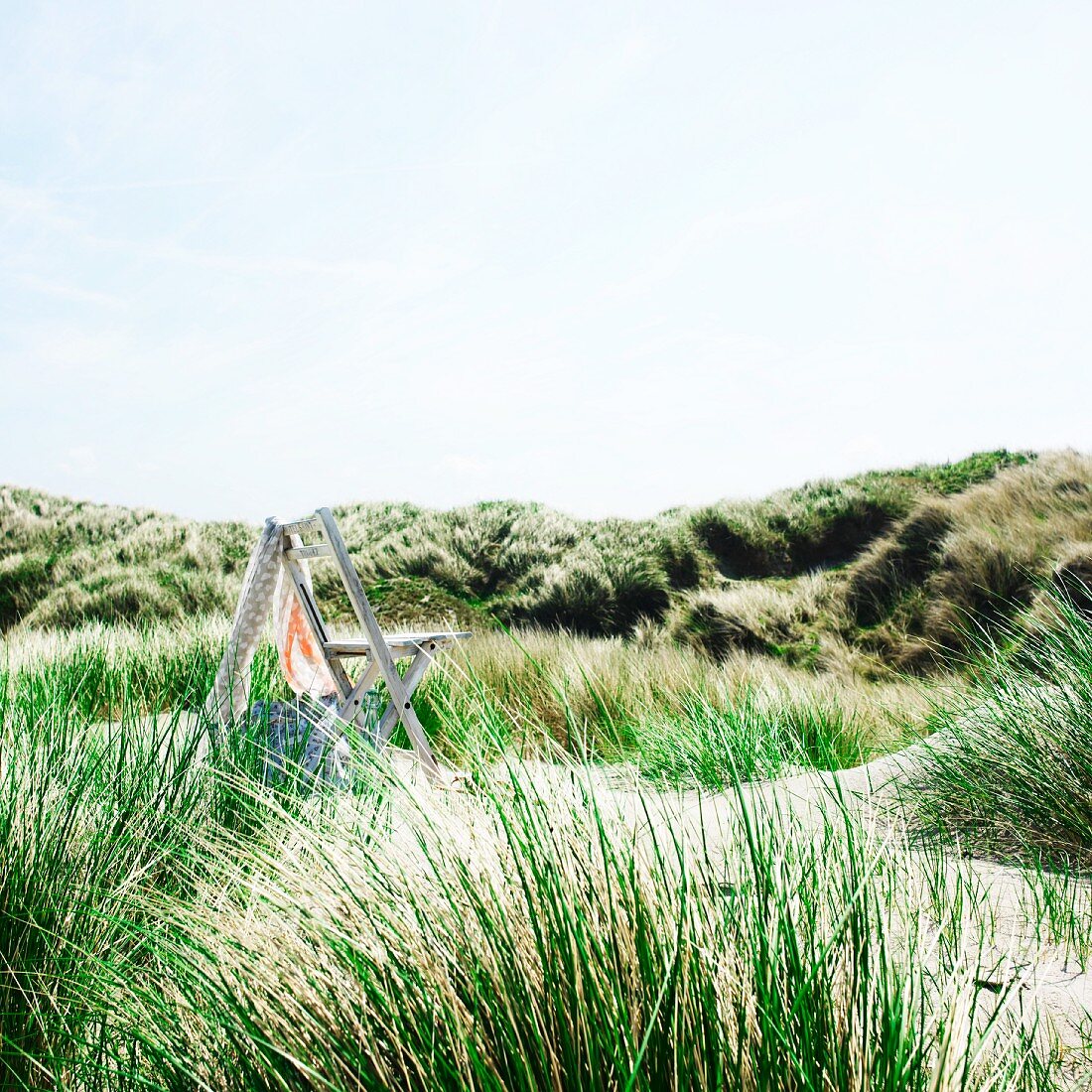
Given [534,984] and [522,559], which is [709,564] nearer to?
[522,559]

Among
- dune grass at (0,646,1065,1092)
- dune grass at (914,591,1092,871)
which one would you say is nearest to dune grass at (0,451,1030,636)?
dune grass at (914,591,1092,871)

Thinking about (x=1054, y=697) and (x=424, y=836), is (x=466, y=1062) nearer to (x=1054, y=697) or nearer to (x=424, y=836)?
(x=424, y=836)

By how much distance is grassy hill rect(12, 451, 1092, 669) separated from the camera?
9641mm

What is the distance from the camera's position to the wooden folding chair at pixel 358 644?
4.14m

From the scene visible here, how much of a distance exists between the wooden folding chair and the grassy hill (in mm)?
6210

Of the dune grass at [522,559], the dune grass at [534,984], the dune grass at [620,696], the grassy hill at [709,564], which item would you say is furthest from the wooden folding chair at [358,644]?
the dune grass at [522,559]

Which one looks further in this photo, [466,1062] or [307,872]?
[307,872]

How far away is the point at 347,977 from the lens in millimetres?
1419

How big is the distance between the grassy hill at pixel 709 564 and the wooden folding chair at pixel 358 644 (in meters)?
6.21

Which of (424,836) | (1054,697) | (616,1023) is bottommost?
(1054,697)

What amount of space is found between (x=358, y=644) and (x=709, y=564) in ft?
28.5

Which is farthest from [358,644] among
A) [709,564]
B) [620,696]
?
[709,564]

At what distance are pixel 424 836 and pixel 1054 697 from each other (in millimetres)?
3274

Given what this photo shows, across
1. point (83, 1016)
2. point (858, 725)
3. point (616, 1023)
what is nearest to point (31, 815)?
point (83, 1016)
